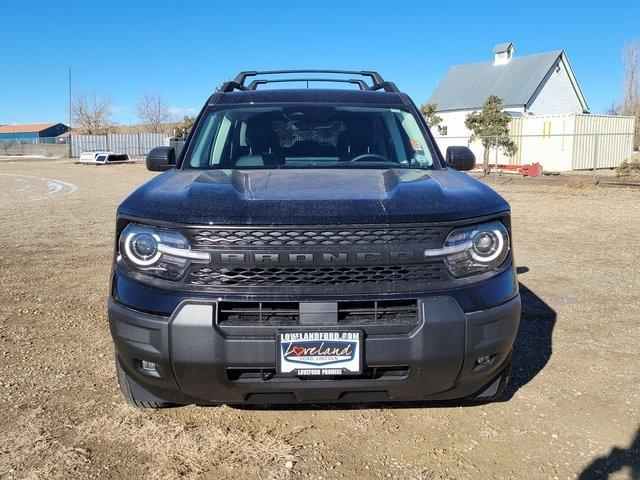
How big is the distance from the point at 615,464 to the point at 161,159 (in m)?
3.26

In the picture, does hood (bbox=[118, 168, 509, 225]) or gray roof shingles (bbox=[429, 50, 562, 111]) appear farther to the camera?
gray roof shingles (bbox=[429, 50, 562, 111])

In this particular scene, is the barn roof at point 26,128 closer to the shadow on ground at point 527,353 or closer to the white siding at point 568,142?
the white siding at point 568,142

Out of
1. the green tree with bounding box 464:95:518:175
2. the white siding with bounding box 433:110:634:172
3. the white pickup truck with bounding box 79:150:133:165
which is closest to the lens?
the white siding with bounding box 433:110:634:172

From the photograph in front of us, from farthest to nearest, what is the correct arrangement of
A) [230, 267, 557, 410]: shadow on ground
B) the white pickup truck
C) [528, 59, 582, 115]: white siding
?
1. [528, 59, 582, 115]: white siding
2. the white pickup truck
3. [230, 267, 557, 410]: shadow on ground

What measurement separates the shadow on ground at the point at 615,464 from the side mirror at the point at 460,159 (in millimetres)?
1996

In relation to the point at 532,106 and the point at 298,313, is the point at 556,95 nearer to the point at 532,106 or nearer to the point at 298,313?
the point at 532,106

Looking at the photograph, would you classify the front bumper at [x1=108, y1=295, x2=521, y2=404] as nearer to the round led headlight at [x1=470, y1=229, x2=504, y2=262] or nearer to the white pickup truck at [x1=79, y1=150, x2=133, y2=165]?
the round led headlight at [x1=470, y1=229, x2=504, y2=262]

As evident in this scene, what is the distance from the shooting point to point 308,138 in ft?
12.9

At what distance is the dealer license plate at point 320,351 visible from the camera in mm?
2398

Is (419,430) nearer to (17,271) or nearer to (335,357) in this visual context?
(335,357)

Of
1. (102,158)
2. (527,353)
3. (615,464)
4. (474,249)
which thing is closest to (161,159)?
(474,249)

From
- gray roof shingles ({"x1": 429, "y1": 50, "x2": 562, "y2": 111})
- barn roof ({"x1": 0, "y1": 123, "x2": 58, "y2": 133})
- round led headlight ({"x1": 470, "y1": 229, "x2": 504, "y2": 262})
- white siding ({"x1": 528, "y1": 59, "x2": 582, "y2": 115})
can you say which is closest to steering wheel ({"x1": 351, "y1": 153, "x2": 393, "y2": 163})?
round led headlight ({"x1": 470, "y1": 229, "x2": 504, "y2": 262})

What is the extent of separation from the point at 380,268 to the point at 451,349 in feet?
1.53

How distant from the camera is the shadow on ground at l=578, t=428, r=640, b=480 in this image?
8.61 feet
